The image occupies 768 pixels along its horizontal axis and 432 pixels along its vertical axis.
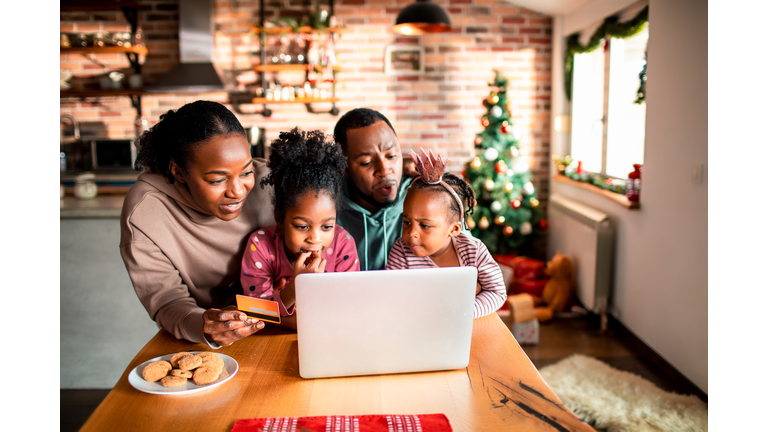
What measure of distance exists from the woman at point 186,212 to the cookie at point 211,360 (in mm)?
150

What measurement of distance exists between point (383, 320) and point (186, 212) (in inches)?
31.0

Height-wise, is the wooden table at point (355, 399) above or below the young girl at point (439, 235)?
below

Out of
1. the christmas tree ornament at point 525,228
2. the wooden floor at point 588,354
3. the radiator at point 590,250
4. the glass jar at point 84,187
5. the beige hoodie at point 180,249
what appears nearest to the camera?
the beige hoodie at point 180,249

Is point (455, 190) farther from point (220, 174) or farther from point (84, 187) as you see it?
point (84, 187)

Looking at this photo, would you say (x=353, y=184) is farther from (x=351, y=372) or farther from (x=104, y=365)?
(x=104, y=365)

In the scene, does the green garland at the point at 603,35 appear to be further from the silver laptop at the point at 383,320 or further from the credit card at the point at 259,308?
the credit card at the point at 259,308

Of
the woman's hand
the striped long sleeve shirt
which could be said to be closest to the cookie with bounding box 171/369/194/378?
the woman's hand

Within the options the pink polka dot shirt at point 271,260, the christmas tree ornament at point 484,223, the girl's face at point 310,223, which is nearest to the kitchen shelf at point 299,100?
the christmas tree ornament at point 484,223

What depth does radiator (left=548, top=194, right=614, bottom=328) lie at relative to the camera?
3541 millimetres

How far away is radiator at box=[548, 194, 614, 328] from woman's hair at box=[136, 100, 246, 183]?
2.84 meters

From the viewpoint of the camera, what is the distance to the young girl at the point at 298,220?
141 centimetres

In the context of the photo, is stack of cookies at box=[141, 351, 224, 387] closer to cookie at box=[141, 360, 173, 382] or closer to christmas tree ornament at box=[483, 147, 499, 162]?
cookie at box=[141, 360, 173, 382]

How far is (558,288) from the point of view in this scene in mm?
3924
